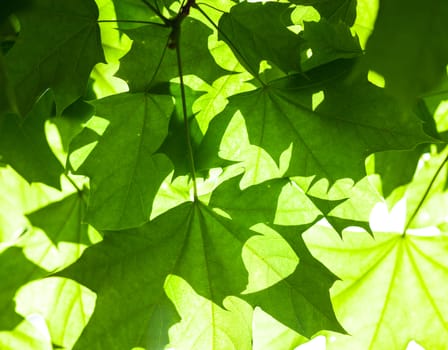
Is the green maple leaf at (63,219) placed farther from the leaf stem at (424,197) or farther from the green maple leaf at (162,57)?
the leaf stem at (424,197)

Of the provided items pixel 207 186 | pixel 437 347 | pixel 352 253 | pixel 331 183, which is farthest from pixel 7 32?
pixel 437 347

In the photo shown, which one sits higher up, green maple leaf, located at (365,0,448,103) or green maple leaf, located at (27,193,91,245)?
green maple leaf, located at (365,0,448,103)

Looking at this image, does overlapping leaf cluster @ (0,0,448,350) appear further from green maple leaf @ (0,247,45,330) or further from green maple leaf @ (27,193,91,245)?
green maple leaf @ (0,247,45,330)

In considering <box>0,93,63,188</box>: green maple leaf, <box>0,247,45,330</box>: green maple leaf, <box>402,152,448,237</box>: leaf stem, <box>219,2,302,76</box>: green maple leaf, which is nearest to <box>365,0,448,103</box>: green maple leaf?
<box>219,2,302,76</box>: green maple leaf

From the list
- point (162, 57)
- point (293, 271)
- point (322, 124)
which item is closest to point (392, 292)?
point (293, 271)

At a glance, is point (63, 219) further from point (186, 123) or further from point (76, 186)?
point (186, 123)

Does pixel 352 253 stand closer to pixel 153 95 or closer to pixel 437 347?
pixel 437 347

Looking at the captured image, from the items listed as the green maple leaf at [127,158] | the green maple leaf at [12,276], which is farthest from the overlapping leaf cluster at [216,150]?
the green maple leaf at [12,276]
